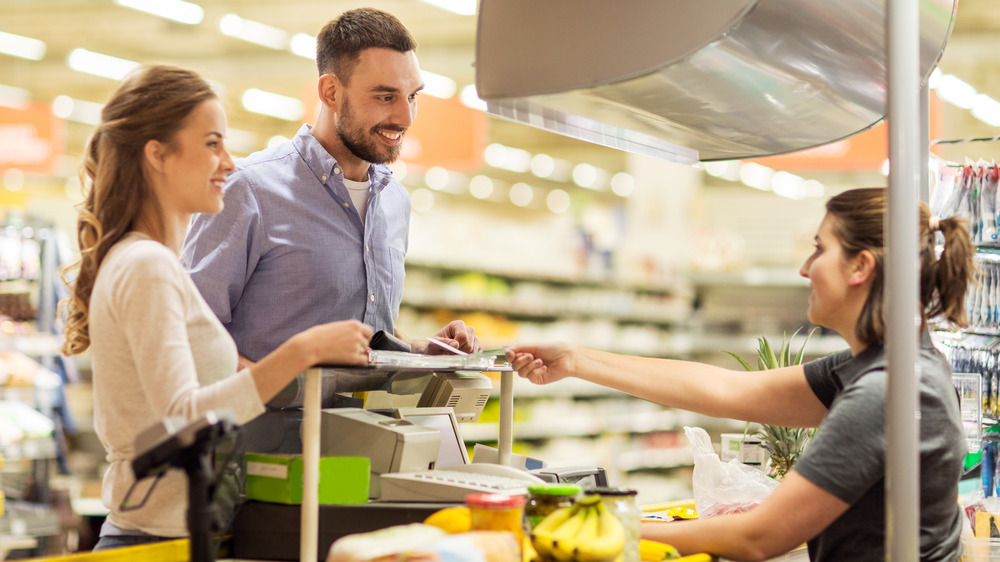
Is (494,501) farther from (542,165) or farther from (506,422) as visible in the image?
(542,165)

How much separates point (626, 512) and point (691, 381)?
0.85 m

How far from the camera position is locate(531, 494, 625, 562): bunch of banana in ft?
4.96

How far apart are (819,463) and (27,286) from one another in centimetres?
515

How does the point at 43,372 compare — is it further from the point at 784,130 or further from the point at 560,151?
the point at 560,151

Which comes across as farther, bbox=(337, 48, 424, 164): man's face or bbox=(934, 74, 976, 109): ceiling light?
bbox=(934, 74, 976, 109): ceiling light

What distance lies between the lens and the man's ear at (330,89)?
2.64 meters

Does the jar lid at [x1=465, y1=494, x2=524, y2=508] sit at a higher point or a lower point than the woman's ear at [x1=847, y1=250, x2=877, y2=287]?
lower

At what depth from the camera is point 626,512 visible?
166cm

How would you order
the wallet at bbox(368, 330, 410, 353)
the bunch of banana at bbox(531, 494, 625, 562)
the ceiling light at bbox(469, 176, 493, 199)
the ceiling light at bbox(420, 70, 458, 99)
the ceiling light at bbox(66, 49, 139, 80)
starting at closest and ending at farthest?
the bunch of banana at bbox(531, 494, 625, 562)
the wallet at bbox(368, 330, 410, 353)
the ceiling light at bbox(66, 49, 139, 80)
the ceiling light at bbox(420, 70, 458, 99)
the ceiling light at bbox(469, 176, 493, 199)

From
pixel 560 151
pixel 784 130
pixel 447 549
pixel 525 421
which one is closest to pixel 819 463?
pixel 447 549

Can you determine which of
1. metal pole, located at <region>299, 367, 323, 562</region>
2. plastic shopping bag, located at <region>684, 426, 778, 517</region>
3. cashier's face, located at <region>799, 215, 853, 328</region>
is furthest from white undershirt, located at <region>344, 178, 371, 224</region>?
cashier's face, located at <region>799, 215, 853, 328</region>

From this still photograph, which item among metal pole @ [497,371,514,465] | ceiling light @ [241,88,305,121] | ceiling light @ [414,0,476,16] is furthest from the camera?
ceiling light @ [241,88,305,121]

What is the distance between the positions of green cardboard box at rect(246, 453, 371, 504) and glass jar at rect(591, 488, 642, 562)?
1.55 ft

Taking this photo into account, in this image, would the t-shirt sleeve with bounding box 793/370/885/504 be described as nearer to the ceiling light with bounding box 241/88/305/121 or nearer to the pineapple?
the pineapple
